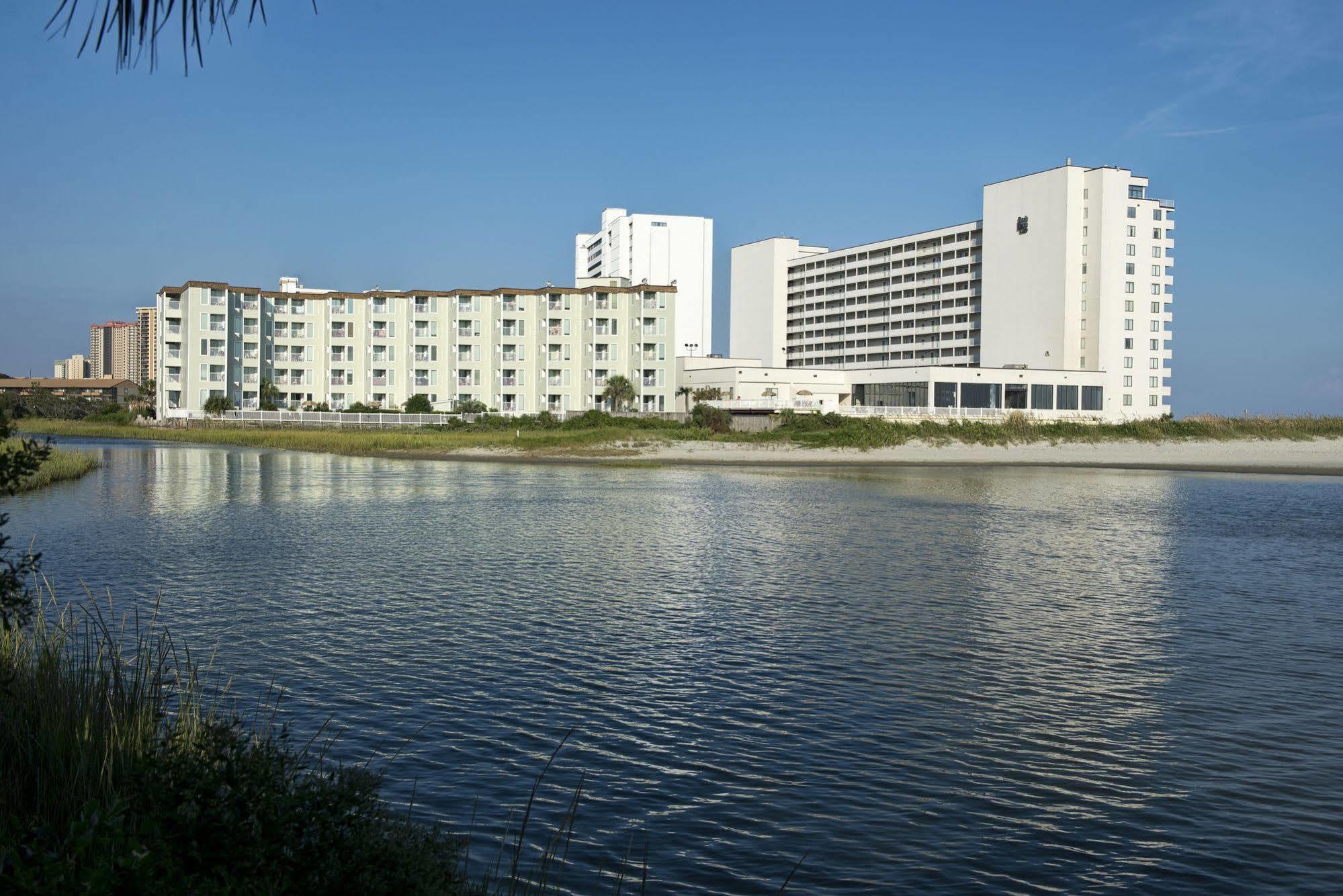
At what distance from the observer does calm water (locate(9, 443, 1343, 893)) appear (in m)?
8.24

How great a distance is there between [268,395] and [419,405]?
15.4 meters

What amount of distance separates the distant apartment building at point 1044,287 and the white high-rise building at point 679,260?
4227cm

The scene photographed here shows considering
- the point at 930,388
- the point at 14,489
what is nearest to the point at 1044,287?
the point at 930,388

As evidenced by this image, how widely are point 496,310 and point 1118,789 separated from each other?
96.9 meters

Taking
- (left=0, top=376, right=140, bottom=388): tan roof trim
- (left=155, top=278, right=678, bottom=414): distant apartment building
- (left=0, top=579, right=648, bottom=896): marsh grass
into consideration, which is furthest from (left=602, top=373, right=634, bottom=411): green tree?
(left=0, top=376, right=140, bottom=388): tan roof trim

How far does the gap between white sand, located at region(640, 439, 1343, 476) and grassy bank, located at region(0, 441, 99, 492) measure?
32492 millimetres

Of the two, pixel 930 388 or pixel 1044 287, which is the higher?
pixel 1044 287

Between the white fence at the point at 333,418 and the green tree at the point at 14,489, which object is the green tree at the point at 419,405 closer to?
the white fence at the point at 333,418

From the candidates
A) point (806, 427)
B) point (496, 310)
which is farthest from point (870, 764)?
point (496, 310)

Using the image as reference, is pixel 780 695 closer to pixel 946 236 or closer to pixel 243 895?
pixel 243 895

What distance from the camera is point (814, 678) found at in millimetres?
12922

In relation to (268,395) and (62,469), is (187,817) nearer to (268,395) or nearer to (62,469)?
(62,469)

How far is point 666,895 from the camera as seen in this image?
715cm

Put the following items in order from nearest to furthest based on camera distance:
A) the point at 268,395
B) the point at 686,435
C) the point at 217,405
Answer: the point at 686,435 < the point at 217,405 < the point at 268,395
